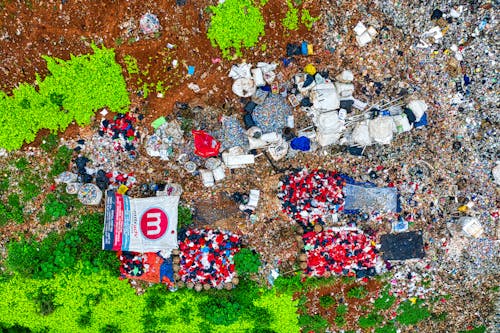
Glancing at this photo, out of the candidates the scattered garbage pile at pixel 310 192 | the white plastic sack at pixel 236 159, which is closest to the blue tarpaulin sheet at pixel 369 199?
the scattered garbage pile at pixel 310 192

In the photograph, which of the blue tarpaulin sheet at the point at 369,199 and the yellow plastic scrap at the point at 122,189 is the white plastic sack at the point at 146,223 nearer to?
the yellow plastic scrap at the point at 122,189

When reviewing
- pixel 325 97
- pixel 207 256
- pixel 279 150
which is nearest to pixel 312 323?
pixel 207 256

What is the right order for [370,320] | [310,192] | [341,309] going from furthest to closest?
[370,320] < [341,309] < [310,192]

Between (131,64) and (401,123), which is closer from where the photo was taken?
(131,64)

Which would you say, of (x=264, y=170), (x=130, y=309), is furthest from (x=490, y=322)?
(x=130, y=309)

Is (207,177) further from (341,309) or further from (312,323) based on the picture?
(341,309)

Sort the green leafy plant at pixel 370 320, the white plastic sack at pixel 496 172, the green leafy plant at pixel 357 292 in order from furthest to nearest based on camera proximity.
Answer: the green leafy plant at pixel 370 320 → the green leafy plant at pixel 357 292 → the white plastic sack at pixel 496 172
